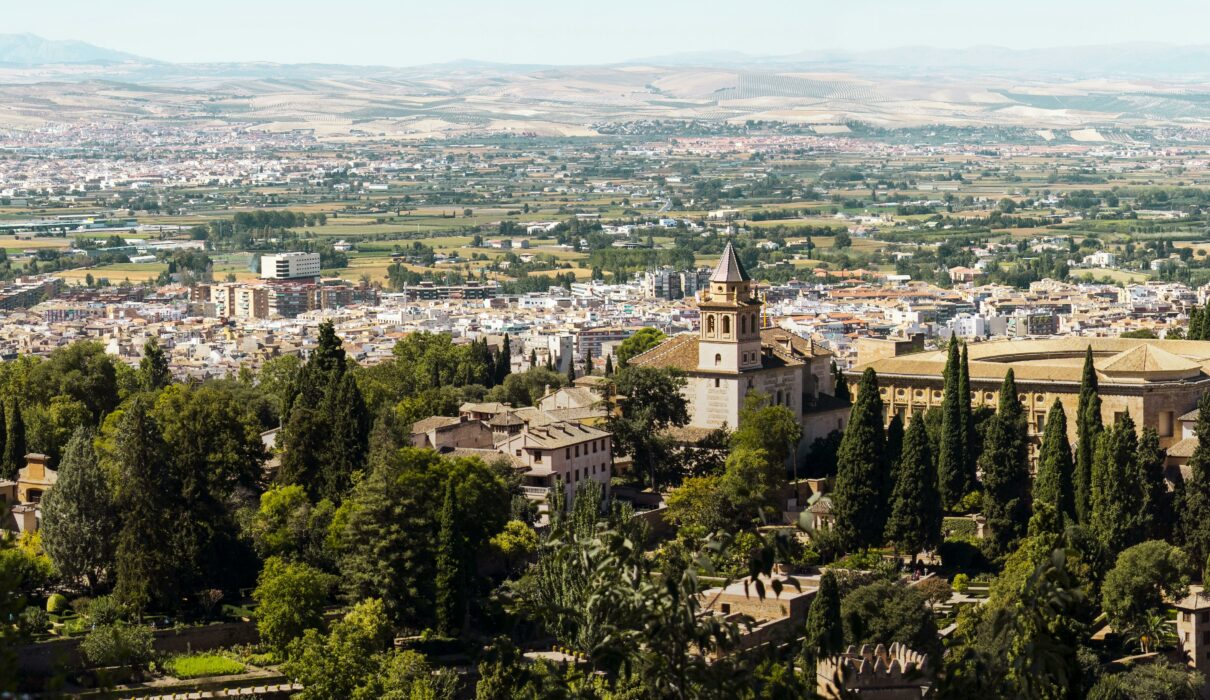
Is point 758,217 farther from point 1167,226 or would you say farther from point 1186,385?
point 1186,385

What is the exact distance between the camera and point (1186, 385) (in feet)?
160

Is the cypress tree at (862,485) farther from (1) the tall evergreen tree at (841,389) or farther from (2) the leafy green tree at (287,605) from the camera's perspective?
(2) the leafy green tree at (287,605)

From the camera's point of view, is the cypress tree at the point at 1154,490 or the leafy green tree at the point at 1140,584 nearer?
the leafy green tree at the point at 1140,584

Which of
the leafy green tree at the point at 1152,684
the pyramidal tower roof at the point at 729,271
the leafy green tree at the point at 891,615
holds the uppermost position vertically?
the pyramidal tower roof at the point at 729,271

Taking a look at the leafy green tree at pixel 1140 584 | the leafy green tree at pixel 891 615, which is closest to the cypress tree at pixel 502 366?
the leafy green tree at pixel 891 615

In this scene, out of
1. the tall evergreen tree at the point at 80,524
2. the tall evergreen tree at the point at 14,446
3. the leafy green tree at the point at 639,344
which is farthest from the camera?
the leafy green tree at the point at 639,344

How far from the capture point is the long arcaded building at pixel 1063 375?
48.6m

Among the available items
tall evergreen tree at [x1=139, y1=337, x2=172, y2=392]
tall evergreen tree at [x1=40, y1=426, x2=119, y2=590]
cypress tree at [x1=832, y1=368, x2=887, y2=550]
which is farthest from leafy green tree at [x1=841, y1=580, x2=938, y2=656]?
tall evergreen tree at [x1=139, y1=337, x2=172, y2=392]

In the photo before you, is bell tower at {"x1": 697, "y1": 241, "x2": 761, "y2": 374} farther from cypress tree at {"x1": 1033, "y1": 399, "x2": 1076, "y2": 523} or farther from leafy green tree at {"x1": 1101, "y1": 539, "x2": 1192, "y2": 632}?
leafy green tree at {"x1": 1101, "y1": 539, "x2": 1192, "y2": 632}

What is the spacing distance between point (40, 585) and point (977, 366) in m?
23.8

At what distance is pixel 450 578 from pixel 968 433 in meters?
13.8

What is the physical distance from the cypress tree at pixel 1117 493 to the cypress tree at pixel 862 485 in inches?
144

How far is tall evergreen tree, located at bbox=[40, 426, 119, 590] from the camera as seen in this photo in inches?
1444

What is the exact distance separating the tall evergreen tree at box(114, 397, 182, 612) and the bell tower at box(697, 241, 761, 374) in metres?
14.5
